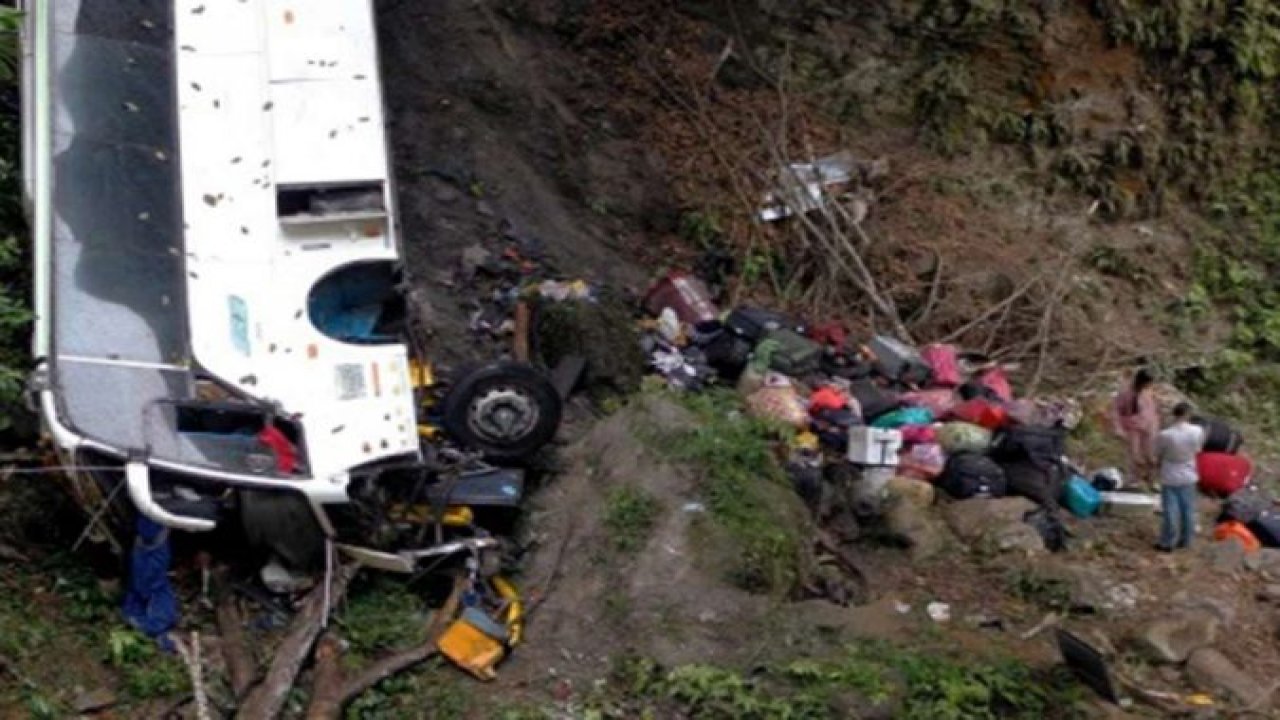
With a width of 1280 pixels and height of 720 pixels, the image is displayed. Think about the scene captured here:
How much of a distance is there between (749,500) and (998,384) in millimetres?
3204

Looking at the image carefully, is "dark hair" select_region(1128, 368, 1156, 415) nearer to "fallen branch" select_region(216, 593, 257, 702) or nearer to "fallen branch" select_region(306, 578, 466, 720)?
"fallen branch" select_region(306, 578, 466, 720)

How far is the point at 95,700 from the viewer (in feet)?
27.6

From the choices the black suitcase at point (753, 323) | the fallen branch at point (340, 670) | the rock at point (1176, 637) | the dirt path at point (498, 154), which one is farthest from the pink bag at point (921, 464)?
the fallen branch at point (340, 670)

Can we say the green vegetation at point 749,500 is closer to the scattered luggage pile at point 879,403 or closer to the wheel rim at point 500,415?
the scattered luggage pile at point 879,403

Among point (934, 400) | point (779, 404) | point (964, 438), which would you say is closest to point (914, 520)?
point (964, 438)

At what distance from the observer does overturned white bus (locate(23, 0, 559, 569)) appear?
8797 millimetres

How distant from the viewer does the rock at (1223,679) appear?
352 inches

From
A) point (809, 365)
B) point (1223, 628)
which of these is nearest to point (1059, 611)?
point (1223, 628)

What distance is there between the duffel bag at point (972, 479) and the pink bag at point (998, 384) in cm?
112

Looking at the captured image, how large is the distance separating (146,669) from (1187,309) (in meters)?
8.58

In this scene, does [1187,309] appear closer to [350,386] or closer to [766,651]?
[766,651]

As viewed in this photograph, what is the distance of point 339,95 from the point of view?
10.2 metres

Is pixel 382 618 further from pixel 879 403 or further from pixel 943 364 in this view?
pixel 943 364

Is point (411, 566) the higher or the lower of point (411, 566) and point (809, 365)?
the lower
